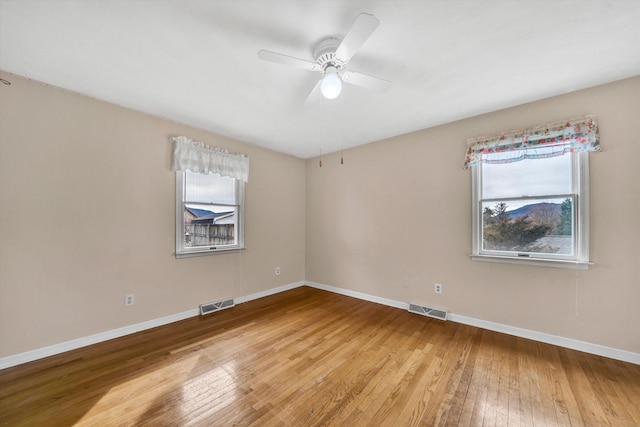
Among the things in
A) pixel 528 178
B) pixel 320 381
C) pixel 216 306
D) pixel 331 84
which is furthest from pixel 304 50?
pixel 216 306

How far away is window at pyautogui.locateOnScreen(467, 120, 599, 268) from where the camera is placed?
2277 millimetres

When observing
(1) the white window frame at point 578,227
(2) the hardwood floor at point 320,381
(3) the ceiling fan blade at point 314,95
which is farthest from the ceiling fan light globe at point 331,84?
(1) the white window frame at point 578,227

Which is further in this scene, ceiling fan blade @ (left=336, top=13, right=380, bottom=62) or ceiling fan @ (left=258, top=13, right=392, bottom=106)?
ceiling fan @ (left=258, top=13, right=392, bottom=106)

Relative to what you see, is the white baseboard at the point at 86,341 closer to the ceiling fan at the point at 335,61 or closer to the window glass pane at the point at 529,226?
the ceiling fan at the point at 335,61

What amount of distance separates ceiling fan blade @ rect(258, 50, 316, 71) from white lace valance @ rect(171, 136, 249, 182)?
198 centimetres

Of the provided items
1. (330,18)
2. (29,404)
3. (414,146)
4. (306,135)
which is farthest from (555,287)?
(29,404)

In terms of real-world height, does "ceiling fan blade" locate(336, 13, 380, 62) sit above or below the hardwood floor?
above

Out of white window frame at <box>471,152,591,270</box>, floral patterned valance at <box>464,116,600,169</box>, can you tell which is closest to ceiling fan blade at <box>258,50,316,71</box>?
floral patterned valance at <box>464,116,600,169</box>

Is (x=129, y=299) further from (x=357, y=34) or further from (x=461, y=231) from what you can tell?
(x=461, y=231)

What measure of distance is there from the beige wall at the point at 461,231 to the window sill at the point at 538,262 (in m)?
0.06

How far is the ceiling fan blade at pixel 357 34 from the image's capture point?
4.15ft

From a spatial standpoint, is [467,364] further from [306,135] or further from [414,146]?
[306,135]

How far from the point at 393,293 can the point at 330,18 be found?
10.8 feet

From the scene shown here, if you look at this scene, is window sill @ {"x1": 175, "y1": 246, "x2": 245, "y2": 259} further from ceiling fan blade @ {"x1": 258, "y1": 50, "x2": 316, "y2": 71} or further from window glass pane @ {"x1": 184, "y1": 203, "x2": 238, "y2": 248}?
ceiling fan blade @ {"x1": 258, "y1": 50, "x2": 316, "y2": 71}
